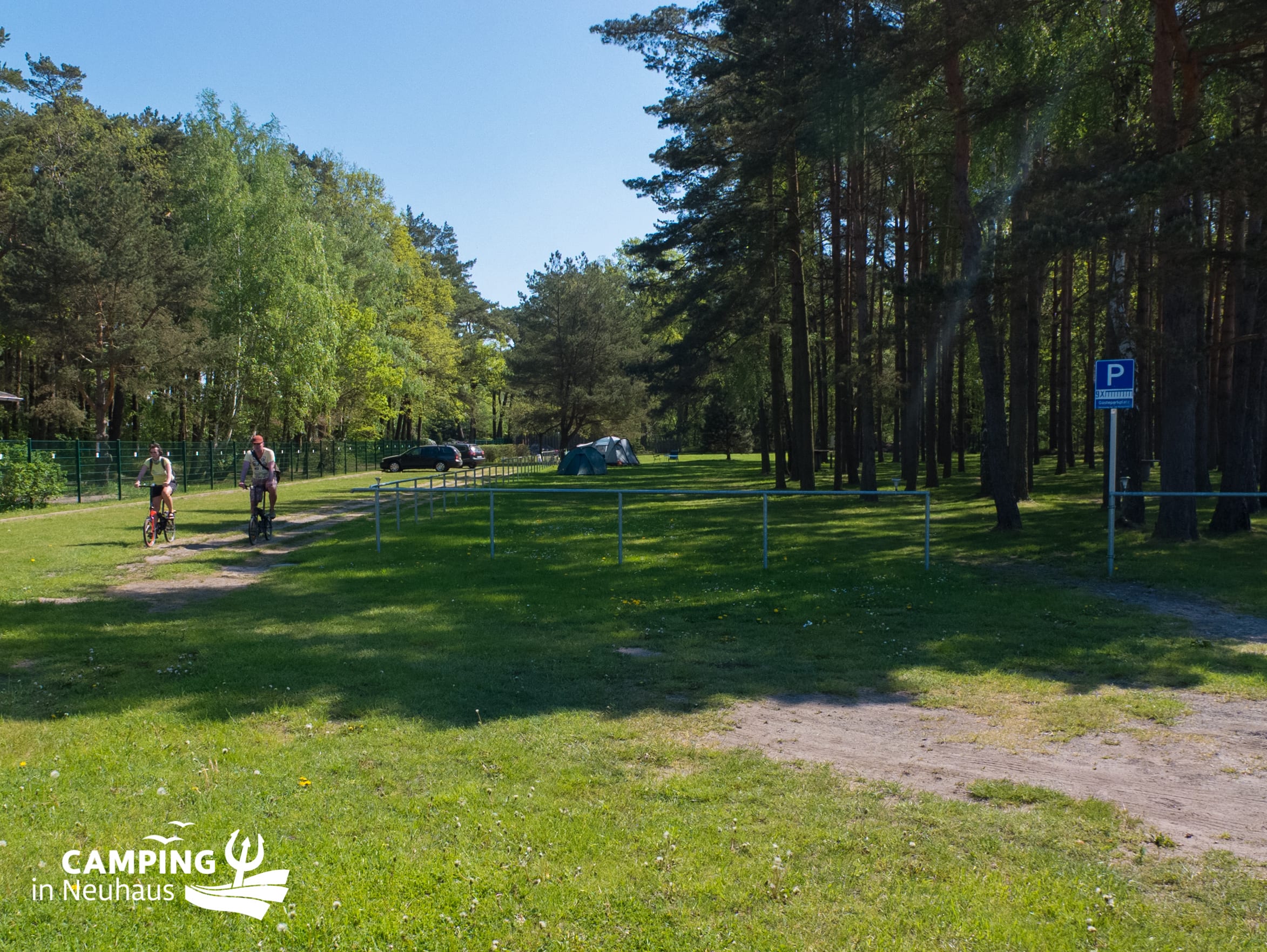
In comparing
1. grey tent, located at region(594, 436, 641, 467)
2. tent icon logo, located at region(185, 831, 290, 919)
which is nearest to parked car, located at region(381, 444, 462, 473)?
grey tent, located at region(594, 436, 641, 467)

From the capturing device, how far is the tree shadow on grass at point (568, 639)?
676cm

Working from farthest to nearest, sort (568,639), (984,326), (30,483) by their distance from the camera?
1. (30,483)
2. (984,326)
3. (568,639)

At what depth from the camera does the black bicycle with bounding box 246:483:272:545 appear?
54.4ft

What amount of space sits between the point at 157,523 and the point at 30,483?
9.56 meters

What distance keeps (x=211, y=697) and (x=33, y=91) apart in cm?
5079

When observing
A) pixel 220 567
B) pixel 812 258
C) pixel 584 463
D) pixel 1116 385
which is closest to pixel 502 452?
pixel 584 463

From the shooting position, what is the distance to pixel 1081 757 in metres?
5.45

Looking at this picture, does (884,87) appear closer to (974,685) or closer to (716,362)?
(974,685)

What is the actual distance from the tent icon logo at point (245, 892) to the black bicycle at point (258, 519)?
13.4 meters

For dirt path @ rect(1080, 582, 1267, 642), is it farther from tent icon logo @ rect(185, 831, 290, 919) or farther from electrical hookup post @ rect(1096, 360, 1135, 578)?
tent icon logo @ rect(185, 831, 290, 919)

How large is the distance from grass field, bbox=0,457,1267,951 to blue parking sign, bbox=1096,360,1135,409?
231cm

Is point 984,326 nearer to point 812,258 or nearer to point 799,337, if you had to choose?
point 799,337

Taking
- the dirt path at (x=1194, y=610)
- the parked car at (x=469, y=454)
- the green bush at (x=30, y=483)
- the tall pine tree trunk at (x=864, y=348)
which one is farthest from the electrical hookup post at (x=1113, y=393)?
A: the parked car at (x=469, y=454)

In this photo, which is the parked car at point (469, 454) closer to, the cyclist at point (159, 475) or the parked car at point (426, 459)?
the parked car at point (426, 459)
